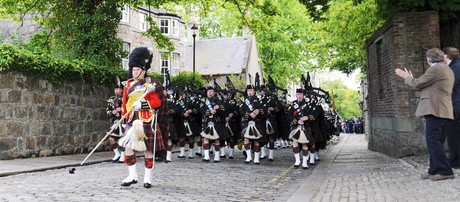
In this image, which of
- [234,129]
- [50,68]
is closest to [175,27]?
[50,68]

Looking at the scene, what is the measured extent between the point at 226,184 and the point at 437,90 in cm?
381

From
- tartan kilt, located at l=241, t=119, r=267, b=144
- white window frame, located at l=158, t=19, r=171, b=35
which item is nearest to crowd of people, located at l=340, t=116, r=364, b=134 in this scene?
white window frame, located at l=158, t=19, r=171, b=35

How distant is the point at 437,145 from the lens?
24.8 feet

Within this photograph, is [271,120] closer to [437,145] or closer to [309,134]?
[309,134]

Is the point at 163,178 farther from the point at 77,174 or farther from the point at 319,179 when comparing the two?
the point at 319,179

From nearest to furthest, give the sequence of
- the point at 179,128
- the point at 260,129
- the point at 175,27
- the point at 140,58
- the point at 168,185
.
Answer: the point at 140,58 < the point at 168,185 < the point at 260,129 < the point at 179,128 < the point at 175,27

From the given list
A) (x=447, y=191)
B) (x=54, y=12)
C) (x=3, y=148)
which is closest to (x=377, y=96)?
(x=447, y=191)

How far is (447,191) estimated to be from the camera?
6434mm

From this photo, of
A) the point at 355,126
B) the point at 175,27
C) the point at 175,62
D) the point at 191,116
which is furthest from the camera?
the point at 355,126

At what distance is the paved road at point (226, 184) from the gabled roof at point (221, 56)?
37.5m

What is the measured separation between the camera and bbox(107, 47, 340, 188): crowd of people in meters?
8.11

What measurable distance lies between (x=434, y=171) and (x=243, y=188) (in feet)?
9.91

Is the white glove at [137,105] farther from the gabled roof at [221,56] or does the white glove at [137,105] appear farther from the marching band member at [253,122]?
the gabled roof at [221,56]

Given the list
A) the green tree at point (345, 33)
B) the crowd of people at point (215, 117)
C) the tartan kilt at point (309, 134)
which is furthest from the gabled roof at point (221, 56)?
the tartan kilt at point (309, 134)
